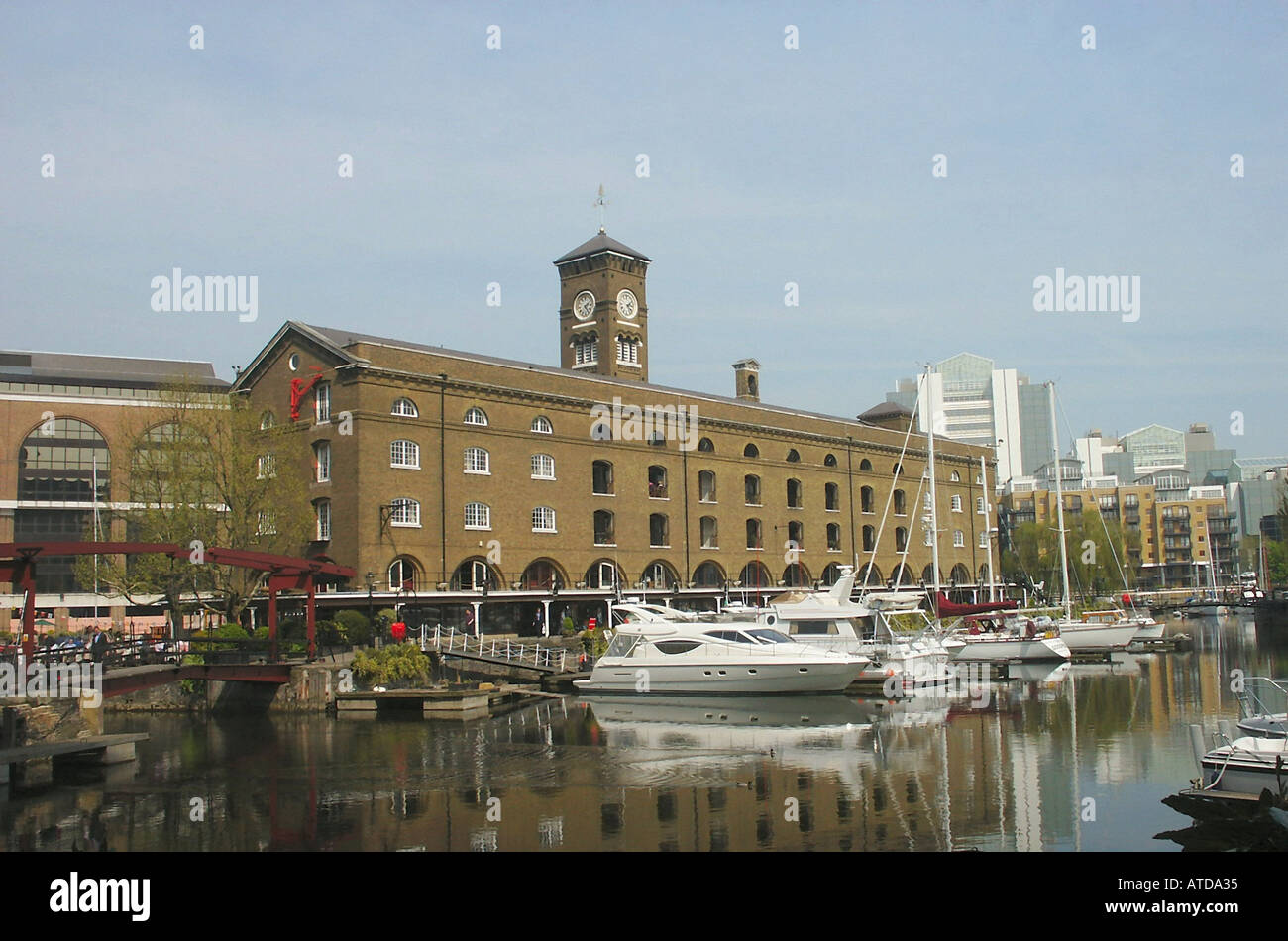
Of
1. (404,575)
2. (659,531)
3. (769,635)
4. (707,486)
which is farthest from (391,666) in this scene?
(707,486)

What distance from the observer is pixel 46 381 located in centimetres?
7612

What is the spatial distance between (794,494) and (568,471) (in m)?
19.5

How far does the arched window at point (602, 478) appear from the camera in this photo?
5634cm

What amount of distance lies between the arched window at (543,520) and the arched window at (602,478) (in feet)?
12.1

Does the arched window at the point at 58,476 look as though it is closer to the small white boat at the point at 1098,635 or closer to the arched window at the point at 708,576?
the arched window at the point at 708,576

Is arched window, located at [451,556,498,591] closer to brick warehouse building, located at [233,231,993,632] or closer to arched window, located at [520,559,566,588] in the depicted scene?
brick warehouse building, located at [233,231,993,632]

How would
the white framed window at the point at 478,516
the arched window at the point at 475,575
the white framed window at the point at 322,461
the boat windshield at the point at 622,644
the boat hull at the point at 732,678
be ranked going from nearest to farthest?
the boat hull at the point at 732,678 → the boat windshield at the point at 622,644 → the white framed window at the point at 322,461 → the arched window at the point at 475,575 → the white framed window at the point at 478,516

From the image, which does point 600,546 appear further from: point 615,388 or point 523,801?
point 523,801

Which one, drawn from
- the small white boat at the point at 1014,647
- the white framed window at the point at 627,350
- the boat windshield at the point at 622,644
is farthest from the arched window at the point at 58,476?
the small white boat at the point at 1014,647

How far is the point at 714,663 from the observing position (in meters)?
36.5

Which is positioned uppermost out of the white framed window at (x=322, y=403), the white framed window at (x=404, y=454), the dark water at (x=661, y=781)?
the white framed window at (x=322, y=403)

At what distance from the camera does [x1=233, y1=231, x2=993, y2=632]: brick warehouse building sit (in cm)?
4694
